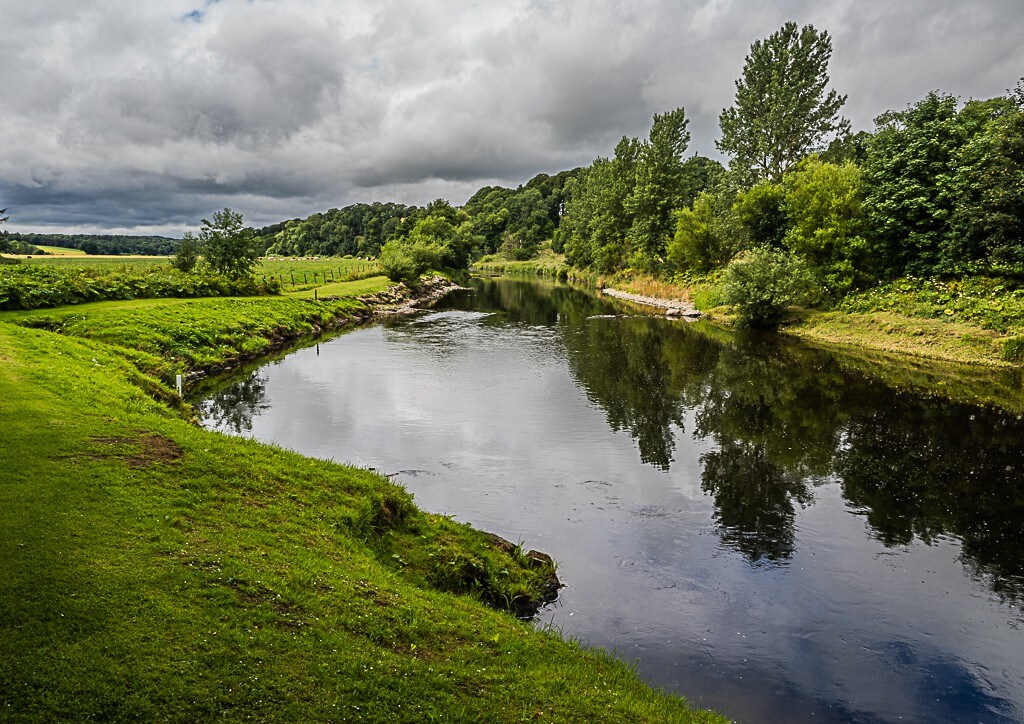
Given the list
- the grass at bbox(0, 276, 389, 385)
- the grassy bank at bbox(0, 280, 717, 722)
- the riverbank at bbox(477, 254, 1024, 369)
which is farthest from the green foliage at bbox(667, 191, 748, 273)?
the grassy bank at bbox(0, 280, 717, 722)

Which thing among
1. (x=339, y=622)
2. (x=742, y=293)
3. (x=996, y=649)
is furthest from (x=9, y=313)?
(x=742, y=293)

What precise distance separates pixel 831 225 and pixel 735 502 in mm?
36452

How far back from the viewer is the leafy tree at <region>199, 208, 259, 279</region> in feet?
159

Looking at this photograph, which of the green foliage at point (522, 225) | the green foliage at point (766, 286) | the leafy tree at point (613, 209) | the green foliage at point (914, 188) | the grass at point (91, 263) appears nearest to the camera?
the green foliage at point (914, 188)

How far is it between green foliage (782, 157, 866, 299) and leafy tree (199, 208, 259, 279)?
46.1m

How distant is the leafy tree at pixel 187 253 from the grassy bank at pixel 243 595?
1543 inches

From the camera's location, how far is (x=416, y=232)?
119m

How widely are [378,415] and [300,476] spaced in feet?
35.1

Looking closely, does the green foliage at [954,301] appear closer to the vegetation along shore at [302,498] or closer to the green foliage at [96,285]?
the vegetation along shore at [302,498]

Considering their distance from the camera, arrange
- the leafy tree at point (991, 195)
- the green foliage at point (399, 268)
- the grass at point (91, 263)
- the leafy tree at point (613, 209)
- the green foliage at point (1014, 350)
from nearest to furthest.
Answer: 1. the green foliage at point (1014, 350)
2. the leafy tree at point (991, 195)
3. the grass at point (91, 263)
4. the green foliage at point (399, 268)
5. the leafy tree at point (613, 209)

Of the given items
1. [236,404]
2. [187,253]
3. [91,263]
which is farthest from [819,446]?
[91,263]

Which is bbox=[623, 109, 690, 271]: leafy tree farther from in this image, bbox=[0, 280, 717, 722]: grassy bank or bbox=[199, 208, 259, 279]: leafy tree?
bbox=[0, 280, 717, 722]: grassy bank

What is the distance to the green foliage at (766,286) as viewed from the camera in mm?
43812

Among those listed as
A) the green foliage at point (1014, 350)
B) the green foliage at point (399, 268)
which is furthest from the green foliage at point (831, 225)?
the green foliage at point (399, 268)
